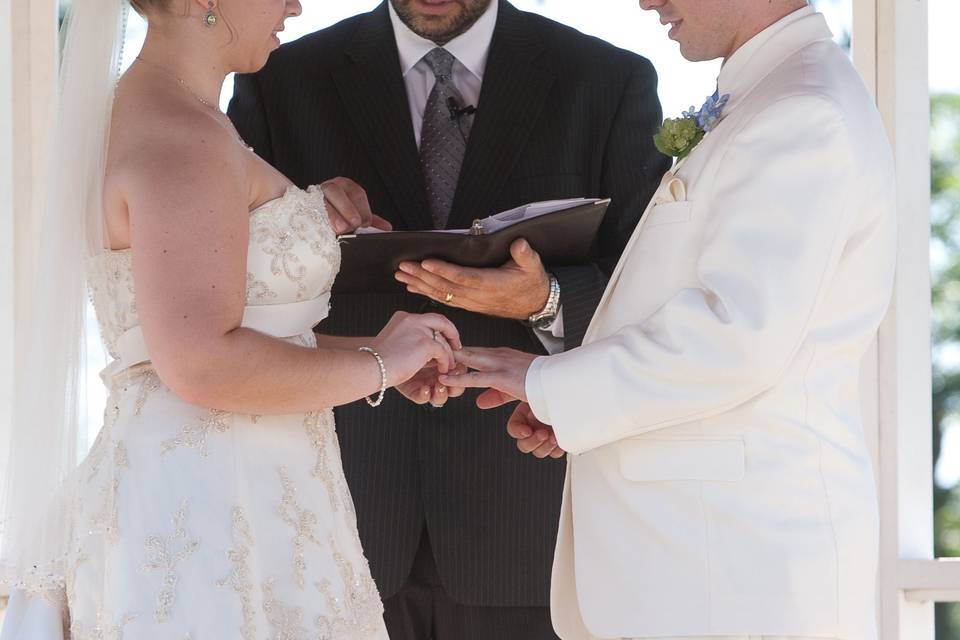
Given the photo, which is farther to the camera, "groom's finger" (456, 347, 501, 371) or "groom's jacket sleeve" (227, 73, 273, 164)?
"groom's jacket sleeve" (227, 73, 273, 164)

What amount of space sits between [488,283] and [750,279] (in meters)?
0.80

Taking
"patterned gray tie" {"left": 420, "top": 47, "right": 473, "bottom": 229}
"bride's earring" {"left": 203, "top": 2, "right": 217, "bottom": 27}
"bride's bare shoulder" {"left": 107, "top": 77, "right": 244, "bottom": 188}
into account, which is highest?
"bride's earring" {"left": 203, "top": 2, "right": 217, "bottom": 27}

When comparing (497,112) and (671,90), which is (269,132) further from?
(671,90)

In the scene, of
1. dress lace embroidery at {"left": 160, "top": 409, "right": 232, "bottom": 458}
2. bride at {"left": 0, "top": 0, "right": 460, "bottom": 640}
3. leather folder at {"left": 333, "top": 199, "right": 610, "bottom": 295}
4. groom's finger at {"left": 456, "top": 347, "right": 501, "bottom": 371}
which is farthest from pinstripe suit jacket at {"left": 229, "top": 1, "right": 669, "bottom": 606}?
dress lace embroidery at {"left": 160, "top": 409, "right": 232, "bottom": 458}

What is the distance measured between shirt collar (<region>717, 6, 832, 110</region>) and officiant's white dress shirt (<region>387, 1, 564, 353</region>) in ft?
3.77

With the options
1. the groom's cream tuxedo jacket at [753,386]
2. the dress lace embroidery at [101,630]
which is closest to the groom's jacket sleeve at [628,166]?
the groom's cream tuxedo jacket at [753,386]

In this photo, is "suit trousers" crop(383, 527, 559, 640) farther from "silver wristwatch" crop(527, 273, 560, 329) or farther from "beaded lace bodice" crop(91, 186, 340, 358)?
"beaded lace bodice" crop(91, 186, 340, 358)

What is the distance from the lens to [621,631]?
8.24 feet

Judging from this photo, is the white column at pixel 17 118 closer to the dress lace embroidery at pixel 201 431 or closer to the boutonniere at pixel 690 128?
the dress lace embroidery at pixel 201 431

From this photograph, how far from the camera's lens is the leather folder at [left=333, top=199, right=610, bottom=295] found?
283cm

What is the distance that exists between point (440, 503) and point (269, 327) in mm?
1028

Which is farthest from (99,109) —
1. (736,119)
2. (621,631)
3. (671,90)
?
(671,90)

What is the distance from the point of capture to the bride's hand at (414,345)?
8.57 ft

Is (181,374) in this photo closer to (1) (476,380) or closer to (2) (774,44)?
(1) (476,380)
